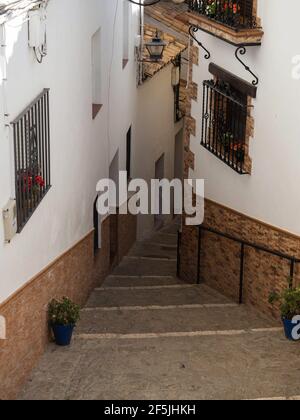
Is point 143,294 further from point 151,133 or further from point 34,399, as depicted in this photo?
point 151,133

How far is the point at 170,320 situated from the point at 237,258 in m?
1.93

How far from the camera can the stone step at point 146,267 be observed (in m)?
17.8

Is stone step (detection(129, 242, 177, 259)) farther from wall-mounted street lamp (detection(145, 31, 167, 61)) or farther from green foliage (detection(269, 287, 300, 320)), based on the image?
green foliage (detection(269, 287, 300, 320))

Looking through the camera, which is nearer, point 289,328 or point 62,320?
point 62,320

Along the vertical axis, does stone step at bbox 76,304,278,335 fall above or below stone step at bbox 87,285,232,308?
above

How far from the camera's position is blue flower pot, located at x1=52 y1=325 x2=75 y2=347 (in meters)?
11.2

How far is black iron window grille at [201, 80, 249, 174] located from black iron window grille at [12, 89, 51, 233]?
382 cm

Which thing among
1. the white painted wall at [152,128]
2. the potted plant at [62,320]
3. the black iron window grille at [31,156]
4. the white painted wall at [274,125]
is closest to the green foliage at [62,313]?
the potted plant at [62,320]

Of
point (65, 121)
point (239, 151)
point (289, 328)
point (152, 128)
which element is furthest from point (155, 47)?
point (289, 328)

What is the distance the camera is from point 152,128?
76.0 feet

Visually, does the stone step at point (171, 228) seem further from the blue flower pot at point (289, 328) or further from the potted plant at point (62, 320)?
the potted plant at point (62, 320)

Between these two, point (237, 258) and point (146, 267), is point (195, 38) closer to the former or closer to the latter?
point (237, 258)

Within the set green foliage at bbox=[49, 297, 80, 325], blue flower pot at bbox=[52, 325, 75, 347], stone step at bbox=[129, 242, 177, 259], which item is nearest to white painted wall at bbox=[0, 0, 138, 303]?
green foliage at bbox=[49, 297, 80, 325]

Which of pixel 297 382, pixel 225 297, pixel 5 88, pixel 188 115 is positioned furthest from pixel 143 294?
pixel 5 88
